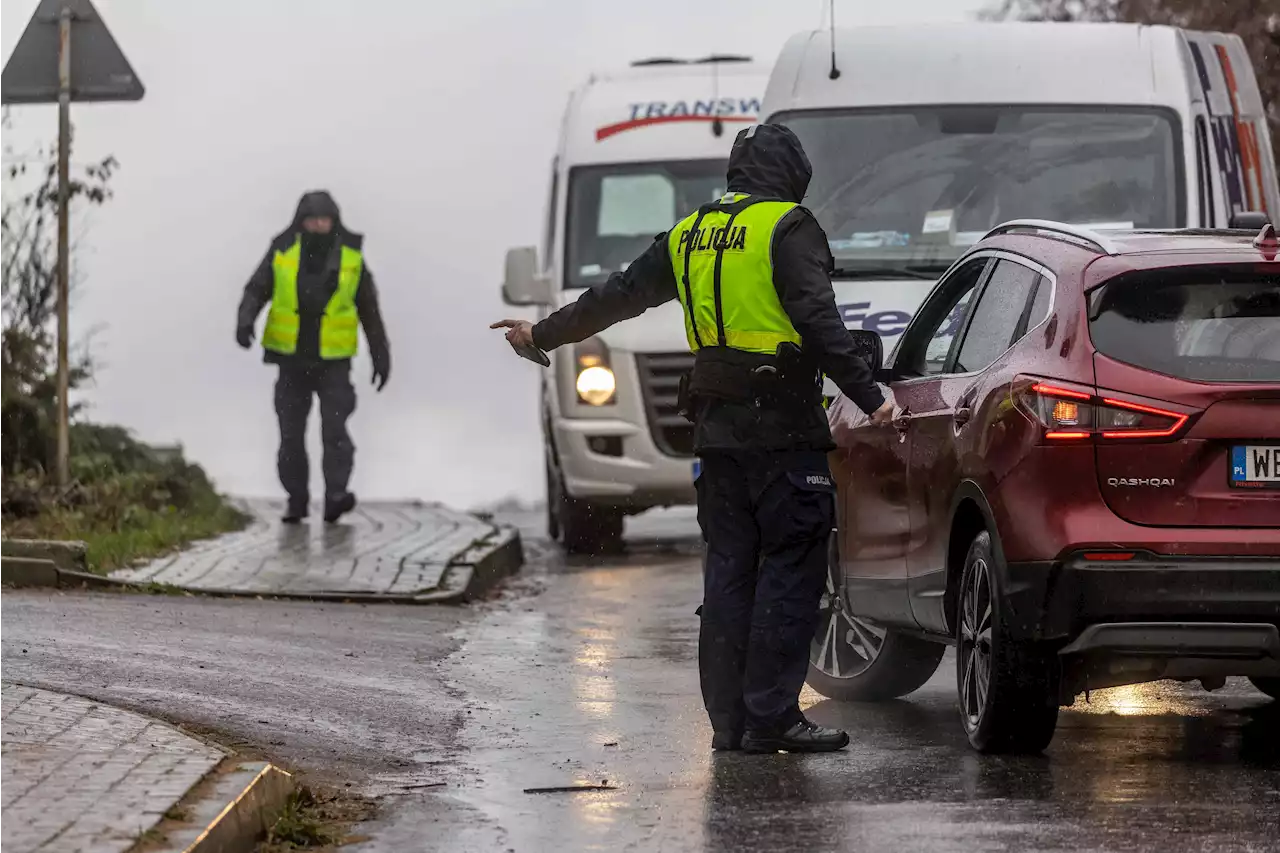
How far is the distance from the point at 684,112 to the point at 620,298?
9.13 meters

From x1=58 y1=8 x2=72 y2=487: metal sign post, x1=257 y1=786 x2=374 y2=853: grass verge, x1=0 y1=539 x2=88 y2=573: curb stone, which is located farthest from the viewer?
x1=58 y1=8 x2=72 y2=487: metal sign post

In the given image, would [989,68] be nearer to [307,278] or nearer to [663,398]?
[663,398]

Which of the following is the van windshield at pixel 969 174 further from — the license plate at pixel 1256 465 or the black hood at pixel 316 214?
the license plate at pixel 1256 465

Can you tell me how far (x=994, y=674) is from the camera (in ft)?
24.3

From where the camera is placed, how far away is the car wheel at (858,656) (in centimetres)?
920

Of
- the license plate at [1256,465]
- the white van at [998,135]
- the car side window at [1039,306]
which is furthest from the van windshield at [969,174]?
the license plate at [1256,465]

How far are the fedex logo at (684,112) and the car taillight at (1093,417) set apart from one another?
1001 cm

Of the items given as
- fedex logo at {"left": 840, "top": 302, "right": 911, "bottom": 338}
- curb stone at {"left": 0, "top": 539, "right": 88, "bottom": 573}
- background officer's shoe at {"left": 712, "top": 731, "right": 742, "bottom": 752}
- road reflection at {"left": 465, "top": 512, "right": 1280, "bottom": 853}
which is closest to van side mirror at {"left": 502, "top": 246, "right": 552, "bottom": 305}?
curb stone at {"left": 0, "top": 539, "right": 88, "bottom": 573}

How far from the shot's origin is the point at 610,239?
55.0 ft

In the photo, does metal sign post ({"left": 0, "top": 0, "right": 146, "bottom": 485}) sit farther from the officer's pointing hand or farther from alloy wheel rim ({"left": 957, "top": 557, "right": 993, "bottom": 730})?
alloy wheel rim ({"left": 957, "top": 557, "right": 993, "bottom": 730})

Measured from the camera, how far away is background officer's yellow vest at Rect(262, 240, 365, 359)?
53.8ft

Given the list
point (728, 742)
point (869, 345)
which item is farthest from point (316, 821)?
point (869, 345)

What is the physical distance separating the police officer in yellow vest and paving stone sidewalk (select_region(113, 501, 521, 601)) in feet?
1.18

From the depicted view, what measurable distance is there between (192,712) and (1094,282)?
9.71 feet
